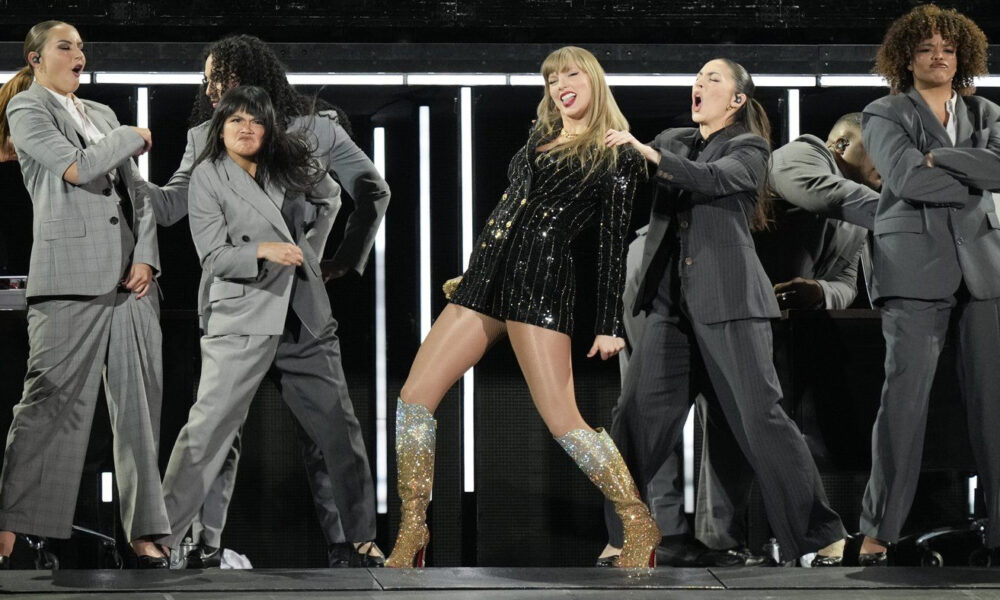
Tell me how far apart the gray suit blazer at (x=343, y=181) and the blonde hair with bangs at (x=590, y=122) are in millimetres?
829

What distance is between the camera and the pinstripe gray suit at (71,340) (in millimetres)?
4461

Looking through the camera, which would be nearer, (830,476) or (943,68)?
(943,68)

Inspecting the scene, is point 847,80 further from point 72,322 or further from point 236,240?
point 72,322

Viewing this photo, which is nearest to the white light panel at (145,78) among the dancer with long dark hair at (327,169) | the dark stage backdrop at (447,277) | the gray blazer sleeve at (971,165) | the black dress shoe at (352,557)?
the dark stage backdrop at (447,277)

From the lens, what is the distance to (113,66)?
217 inches

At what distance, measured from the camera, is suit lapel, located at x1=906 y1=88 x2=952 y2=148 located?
15.2 feet

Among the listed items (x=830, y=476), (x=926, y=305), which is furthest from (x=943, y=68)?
(x=830, y=476)

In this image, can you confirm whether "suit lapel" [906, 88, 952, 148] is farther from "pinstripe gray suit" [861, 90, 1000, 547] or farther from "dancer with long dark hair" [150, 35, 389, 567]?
"dancer with long dark hair" [150, 35, 389, 567]

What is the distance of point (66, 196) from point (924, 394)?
8.89ft

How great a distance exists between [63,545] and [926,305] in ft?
10.4

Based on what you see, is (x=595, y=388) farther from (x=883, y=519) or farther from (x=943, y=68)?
(x=943, y=68)

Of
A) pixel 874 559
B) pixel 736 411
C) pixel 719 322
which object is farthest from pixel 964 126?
pixel 874 559

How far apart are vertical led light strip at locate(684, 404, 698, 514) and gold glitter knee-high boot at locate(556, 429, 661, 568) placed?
1465 mm

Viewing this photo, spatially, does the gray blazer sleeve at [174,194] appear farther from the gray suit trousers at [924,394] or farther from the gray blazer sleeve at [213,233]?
the gray suit trousers at [924,394]
